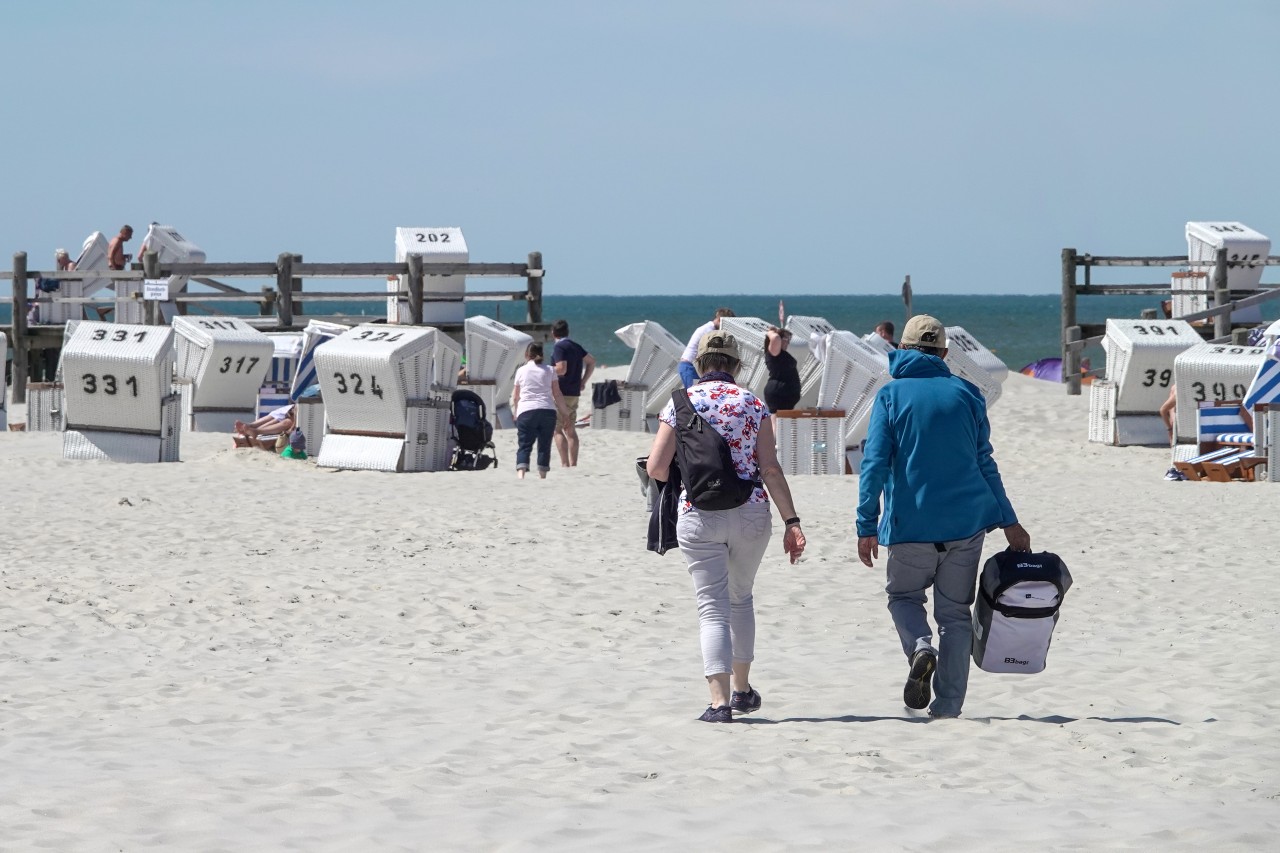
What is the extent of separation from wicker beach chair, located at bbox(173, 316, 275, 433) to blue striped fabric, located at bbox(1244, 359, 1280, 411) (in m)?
11.0

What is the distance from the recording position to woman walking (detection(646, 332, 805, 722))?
5379mm

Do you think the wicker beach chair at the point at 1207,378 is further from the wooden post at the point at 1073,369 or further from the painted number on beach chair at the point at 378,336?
the painted number on beach chair at the point at 378,336

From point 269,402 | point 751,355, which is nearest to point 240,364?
point 269,402

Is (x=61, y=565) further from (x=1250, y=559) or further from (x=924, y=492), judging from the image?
(x=1250, y=559)

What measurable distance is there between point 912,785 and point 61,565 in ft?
20.1

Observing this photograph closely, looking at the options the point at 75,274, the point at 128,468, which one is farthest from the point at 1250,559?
the point at 75,274

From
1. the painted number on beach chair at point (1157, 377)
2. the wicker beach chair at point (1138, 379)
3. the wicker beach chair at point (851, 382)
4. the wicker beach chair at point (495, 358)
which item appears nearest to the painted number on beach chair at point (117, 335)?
the wicker beach chair at point (495, 358)

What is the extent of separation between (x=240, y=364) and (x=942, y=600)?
14710 millimetres

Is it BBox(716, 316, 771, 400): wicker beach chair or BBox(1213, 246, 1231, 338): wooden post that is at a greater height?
BBox(1213, 246, 1231, 338): wooden post

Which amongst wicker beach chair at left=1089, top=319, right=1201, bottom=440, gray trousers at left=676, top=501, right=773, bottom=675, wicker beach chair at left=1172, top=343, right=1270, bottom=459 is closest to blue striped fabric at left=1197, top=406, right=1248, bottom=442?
wicker beach chair at left=1172, top=343, right=1270, bottom=459

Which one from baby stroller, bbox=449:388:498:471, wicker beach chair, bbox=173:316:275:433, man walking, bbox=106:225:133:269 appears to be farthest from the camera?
man walking, bbox=106:225:133:269

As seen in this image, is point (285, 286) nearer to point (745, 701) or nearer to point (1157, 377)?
point (1157, 377)

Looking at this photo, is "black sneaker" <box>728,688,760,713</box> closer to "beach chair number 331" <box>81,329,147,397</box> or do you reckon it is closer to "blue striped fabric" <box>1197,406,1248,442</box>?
"blue striped fabric" <box>1197,406,1248,442</box>

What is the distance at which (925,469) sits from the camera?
17.6 ft
